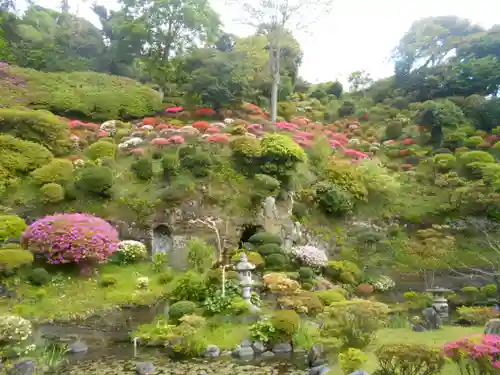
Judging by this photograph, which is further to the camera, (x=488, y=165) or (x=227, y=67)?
(x=227, y=67)

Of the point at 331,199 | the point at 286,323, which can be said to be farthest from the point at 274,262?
the point at 331,199

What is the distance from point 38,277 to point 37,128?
30.2 feet

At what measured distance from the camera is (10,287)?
1270cm

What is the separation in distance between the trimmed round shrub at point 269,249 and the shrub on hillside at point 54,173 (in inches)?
339

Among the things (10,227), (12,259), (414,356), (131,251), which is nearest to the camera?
(414,356)

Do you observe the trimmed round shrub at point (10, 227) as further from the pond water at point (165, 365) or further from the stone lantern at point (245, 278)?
the stone lantern at point (245, 278)

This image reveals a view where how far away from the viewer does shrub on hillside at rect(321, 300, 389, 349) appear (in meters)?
8.95

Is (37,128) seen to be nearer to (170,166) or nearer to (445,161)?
(170,166)

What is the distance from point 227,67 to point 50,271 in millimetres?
16481

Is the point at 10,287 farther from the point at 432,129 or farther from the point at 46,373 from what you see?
the point at 432,129

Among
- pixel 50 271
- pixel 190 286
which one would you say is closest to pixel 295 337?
pixel 190 286

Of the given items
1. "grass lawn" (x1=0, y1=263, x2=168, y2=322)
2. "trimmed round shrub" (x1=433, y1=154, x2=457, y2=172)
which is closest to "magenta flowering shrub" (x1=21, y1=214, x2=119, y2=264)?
"grass lawn" (x1=0, y1=263, x2=168, y2=322)

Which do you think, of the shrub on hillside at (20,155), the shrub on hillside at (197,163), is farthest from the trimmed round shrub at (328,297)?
the shrub on hillside at (20,155)

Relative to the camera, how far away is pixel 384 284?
1809cm
